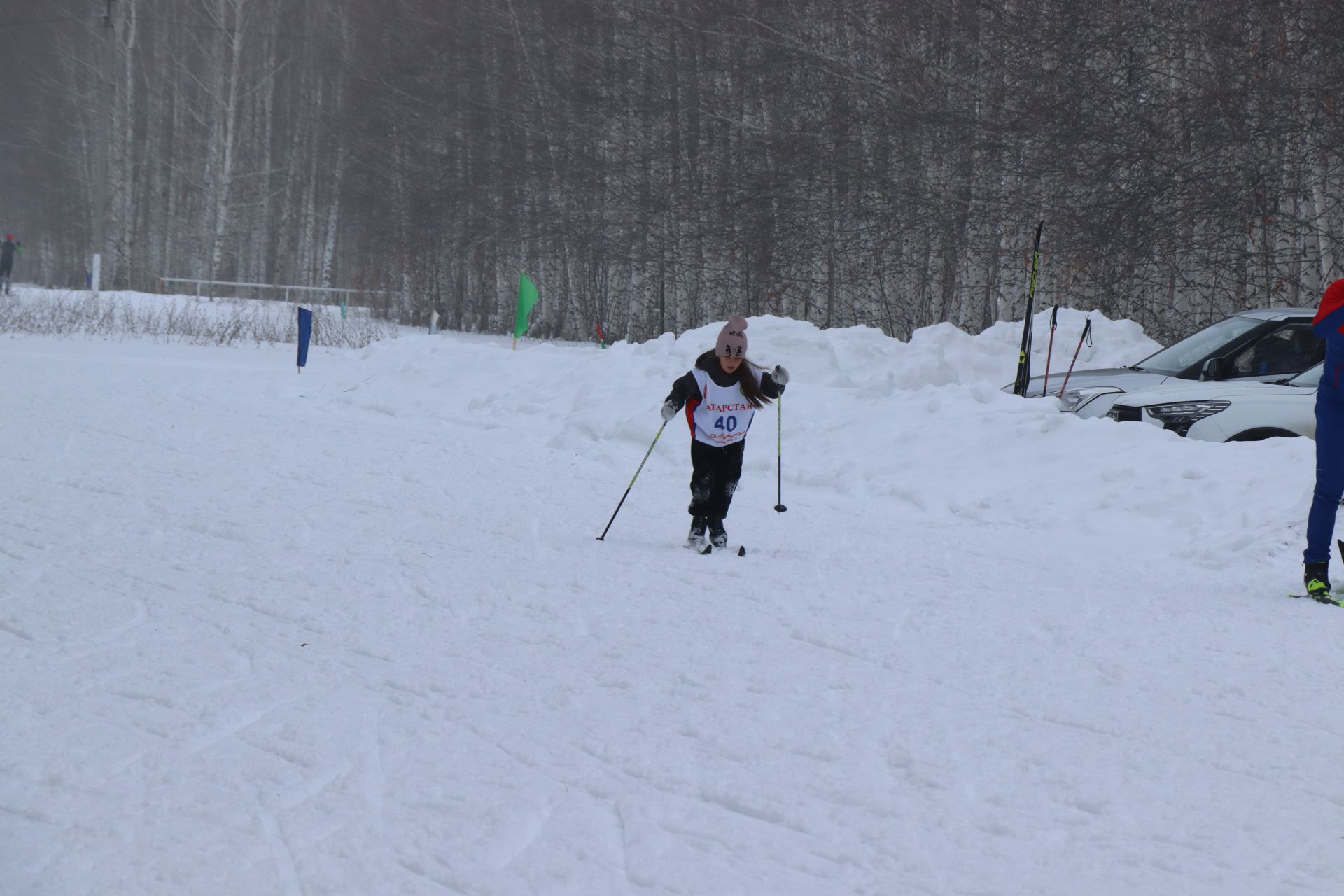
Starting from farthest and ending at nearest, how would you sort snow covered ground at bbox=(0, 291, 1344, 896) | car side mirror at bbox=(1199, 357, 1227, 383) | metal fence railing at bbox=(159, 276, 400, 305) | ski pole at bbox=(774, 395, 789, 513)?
metal fence railing at bbox=(159, 276, 400, 305) < car side mirror at bbox=(1199, 357, 1227, 383) < ski pole at bbox=(774, 395, 789, 513) < snow covered ground at bbox=(0, 291, 1344, 896)

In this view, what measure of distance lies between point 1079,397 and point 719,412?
434 centimetres

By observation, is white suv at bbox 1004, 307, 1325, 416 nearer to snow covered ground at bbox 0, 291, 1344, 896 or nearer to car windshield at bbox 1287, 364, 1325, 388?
car windshield at bbox 1287, 364, 1325, 388

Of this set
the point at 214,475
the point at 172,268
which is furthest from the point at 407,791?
the point at 172,268

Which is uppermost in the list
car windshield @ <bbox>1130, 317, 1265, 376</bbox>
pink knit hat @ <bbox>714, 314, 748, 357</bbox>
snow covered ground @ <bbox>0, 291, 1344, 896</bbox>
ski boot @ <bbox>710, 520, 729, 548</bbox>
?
car windshield @ <bbox>1130, 317, 1265, 376</bbox>

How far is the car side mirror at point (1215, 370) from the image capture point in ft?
32.1

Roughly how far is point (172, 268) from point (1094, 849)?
5561cm

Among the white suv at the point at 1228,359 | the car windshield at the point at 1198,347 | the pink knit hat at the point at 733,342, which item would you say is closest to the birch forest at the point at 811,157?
the car windshield at the point at 1198,347

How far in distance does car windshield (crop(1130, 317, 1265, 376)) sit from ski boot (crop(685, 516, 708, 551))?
5.06 m

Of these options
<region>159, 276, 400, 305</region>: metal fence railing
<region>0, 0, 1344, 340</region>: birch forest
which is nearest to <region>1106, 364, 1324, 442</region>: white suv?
<region>0, 0, 1344, 340</region>: birch forest

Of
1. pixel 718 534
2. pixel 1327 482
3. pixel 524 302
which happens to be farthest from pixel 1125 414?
pixel 524 302

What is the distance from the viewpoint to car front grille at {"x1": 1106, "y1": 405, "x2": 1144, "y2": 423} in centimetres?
967

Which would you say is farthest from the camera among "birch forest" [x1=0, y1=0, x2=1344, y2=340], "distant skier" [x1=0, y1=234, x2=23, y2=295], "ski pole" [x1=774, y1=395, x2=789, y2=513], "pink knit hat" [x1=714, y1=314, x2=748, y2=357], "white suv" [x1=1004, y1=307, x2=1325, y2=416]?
"distant skier" [x1=0, y1=234, x2=23, y2=295]

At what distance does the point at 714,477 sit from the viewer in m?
7.30

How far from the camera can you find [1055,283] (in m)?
17.5
